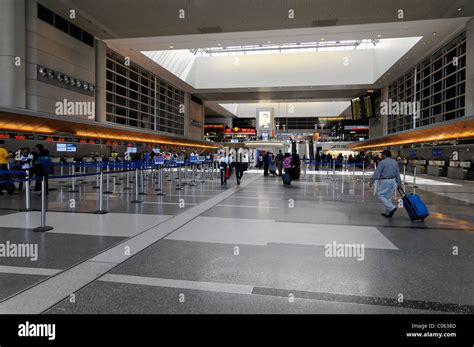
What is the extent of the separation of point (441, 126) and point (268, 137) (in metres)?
28.2

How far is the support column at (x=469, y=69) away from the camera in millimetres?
17875

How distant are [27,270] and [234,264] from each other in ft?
7.93

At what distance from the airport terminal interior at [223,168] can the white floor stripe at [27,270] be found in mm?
31

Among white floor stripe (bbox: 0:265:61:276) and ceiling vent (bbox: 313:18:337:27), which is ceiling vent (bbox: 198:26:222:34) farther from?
white floor stripe (bbox: 0:265:61:276)

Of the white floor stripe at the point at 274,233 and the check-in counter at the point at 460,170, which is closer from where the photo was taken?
the white floor stripe at the point at 274,233

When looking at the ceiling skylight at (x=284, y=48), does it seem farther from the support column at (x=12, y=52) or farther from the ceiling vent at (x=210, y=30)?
the support column at (x=12, y=52)

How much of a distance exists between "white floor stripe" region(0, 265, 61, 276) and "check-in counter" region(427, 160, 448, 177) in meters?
25.1

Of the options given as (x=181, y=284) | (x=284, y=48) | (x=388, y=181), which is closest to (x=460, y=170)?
(x=388, y=181)

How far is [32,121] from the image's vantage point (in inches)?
628

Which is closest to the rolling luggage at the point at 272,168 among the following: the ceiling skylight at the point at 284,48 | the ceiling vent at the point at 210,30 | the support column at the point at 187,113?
the ceiling vent at the point at 210,30

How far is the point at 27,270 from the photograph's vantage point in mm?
3887

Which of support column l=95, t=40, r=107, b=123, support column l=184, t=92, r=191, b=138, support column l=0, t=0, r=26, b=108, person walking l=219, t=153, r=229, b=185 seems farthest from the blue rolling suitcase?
support column l=184, t=92, r=191, b=138

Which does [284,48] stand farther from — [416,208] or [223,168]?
[416,208]

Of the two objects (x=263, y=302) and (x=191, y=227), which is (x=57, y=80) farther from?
(x=263, y=302)
